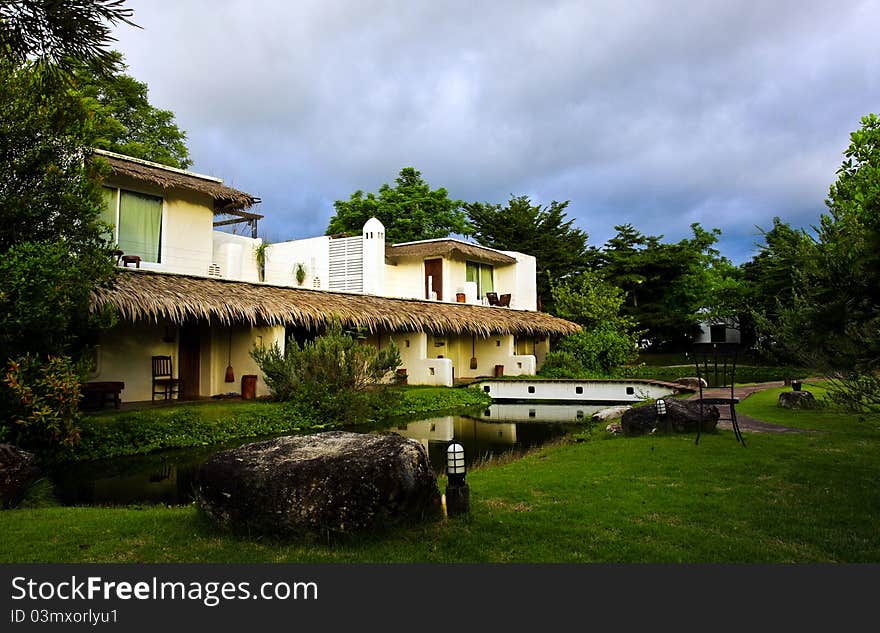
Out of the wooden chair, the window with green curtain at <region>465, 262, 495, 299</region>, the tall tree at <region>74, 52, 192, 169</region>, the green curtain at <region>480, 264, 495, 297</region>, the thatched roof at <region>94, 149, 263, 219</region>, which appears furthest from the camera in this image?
the green curtain at <region>480, 264, 495, 297</region>

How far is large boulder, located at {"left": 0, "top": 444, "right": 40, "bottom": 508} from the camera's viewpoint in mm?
5938

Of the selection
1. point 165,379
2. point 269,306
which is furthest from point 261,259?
point 165,379

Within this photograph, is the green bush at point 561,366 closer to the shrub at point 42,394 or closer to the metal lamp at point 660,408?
the metal lamp at point 660,408

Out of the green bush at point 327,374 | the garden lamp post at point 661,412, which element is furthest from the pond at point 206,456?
the garden lamp post at point 661,412

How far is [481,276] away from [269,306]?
510 inches

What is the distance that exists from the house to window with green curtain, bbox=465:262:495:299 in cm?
93

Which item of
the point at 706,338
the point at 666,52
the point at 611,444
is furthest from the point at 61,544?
the point at 706,338

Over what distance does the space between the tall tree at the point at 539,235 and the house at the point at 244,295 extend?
Result: 29.8 ft

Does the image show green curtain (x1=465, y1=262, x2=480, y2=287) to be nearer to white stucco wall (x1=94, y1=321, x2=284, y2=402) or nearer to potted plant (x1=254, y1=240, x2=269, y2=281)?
potted plant (x1=254, y1=240, x2=269, y2=281)

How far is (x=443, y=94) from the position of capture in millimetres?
13500

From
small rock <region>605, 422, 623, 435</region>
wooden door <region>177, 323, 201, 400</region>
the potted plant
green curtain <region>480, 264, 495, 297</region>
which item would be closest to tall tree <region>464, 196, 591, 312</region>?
green curtain <region>480, 264, 495, 297</region>

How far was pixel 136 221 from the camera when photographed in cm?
1411

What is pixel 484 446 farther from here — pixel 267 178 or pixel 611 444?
pixel 267 178

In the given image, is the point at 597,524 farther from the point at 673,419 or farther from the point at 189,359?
the point at 189,359
